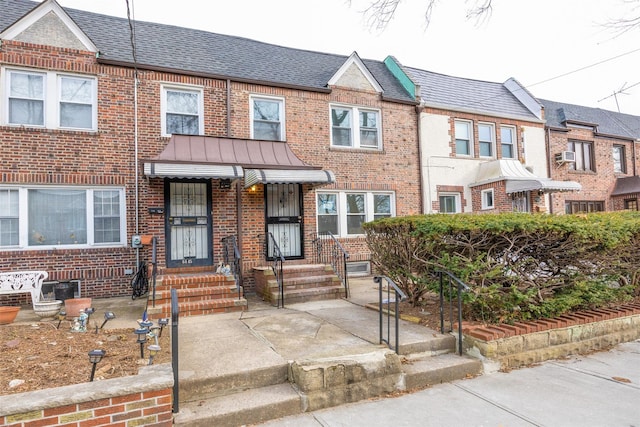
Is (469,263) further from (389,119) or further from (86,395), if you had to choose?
(389,119)

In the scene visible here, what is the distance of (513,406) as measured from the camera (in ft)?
11.7

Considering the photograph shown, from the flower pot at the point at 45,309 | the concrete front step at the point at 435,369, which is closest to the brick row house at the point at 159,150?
the flower pot at the point at 45,309

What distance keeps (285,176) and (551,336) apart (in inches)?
223

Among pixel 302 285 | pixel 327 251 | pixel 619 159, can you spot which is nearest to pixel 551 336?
pixel 302 285

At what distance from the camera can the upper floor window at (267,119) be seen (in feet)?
31.9

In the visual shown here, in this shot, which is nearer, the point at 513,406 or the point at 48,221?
the point at 513,406

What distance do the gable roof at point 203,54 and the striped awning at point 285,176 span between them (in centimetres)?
277

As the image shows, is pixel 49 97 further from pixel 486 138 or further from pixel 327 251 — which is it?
pixel 486 138

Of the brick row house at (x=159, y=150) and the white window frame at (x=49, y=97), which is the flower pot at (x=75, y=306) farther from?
the white window frame at (x=49, y=97)

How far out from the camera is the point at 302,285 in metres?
7.94

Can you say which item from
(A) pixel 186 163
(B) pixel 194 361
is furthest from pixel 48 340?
(A) pixel 186 163

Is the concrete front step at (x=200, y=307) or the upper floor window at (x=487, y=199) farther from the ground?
the upper floor window at (x=487, y=199)

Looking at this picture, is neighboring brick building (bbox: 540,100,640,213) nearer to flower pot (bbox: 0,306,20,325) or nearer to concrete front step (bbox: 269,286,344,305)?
concrete front step (bbox: 269,286,344,305)

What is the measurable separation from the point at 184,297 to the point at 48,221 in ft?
12.5
